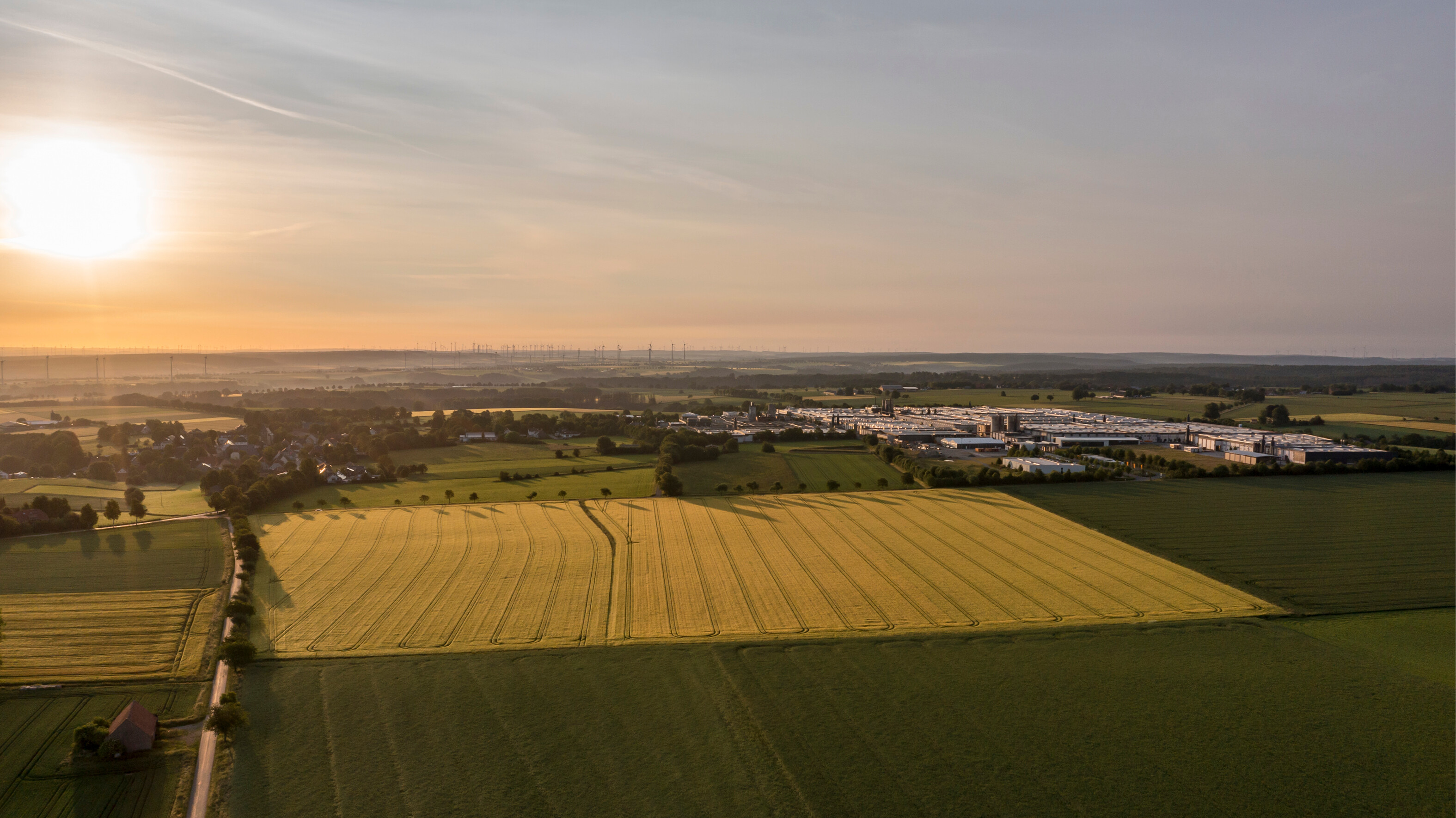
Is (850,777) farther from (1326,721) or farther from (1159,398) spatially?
(1159,398)

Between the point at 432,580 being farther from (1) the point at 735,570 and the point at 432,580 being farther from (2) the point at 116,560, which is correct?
(2) the point at 116,560

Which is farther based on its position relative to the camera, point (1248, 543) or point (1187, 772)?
point (1248, 543)

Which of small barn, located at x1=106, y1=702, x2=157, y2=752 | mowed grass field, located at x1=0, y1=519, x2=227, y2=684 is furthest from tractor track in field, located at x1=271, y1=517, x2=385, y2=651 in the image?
small barn, located at x1=106, y1=702, x2=157, y2=752

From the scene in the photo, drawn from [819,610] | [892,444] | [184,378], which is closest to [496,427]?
[892,444]

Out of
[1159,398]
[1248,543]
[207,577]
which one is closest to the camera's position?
[207,577]

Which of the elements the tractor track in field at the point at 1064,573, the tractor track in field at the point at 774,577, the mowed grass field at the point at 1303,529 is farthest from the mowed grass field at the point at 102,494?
the mowed grass field at the point at 1303,529

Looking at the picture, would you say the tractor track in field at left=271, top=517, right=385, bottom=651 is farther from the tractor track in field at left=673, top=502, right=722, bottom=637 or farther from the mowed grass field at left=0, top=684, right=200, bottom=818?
the tractor track in field at left=673, top=502, right=722, bottom=637
